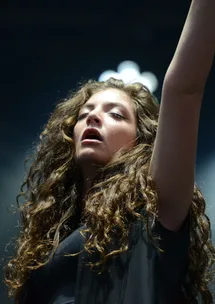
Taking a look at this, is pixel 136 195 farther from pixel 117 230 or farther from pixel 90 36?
pixel 90 36

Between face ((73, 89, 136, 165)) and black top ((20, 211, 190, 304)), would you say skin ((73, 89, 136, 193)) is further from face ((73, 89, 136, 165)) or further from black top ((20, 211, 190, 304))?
black top ((20, 211, 190, 304))

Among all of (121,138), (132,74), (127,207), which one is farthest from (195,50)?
(132,74)

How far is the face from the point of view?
1.18 m

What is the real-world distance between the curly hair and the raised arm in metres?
0.04

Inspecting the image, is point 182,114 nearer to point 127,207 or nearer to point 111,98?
point 127,207

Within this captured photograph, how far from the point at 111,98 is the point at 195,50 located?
1.82ft

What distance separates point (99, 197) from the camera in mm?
1079

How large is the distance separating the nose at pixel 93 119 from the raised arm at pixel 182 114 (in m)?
0.33

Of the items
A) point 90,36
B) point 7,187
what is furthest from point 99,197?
point 90,36

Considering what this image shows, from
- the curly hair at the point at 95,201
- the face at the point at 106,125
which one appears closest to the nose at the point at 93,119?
the face at the point at 106,125

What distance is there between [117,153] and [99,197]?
0.47ft

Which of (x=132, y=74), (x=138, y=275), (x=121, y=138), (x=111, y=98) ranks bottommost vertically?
(x=138, y=275)

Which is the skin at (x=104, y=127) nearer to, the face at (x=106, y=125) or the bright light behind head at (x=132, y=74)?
the face at (x=106, y=125)

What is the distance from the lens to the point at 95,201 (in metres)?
1.07
